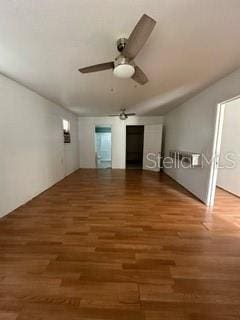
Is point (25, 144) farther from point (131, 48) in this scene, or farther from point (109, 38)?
point (131, 48)

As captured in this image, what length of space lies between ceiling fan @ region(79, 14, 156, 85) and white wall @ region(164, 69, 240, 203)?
1660mm

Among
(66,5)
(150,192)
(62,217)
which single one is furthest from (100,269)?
(150,192)

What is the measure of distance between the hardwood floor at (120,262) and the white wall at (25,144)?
43 centimetres

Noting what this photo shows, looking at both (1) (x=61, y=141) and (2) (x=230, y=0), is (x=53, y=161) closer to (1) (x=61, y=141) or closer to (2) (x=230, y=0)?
(1) (x=61, y=141)

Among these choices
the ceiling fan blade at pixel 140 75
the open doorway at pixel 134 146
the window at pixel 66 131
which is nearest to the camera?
the ceiling fan blade at pixel 140 75

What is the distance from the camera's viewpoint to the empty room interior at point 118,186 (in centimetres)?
132

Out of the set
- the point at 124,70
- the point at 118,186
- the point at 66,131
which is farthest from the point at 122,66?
the point at 66,131

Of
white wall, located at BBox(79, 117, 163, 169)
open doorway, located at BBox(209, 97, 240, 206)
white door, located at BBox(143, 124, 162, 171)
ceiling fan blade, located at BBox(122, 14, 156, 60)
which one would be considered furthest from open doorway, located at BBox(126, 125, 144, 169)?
ceiling fan blade, located at BBox(122, 14, 156, 60)

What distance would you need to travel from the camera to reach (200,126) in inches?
146

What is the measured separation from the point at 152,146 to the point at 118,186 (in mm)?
2861

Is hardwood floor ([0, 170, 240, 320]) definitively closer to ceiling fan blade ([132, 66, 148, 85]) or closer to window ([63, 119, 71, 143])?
ceiling fan blade ([132, 66, 148, 85])

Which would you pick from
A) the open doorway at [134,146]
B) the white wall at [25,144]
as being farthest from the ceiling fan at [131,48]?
the open doorway at [134,146]

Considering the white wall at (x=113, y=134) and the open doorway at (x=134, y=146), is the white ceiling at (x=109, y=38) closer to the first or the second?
the white wall at (x=113, y=134)

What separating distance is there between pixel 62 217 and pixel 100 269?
1342 mm
